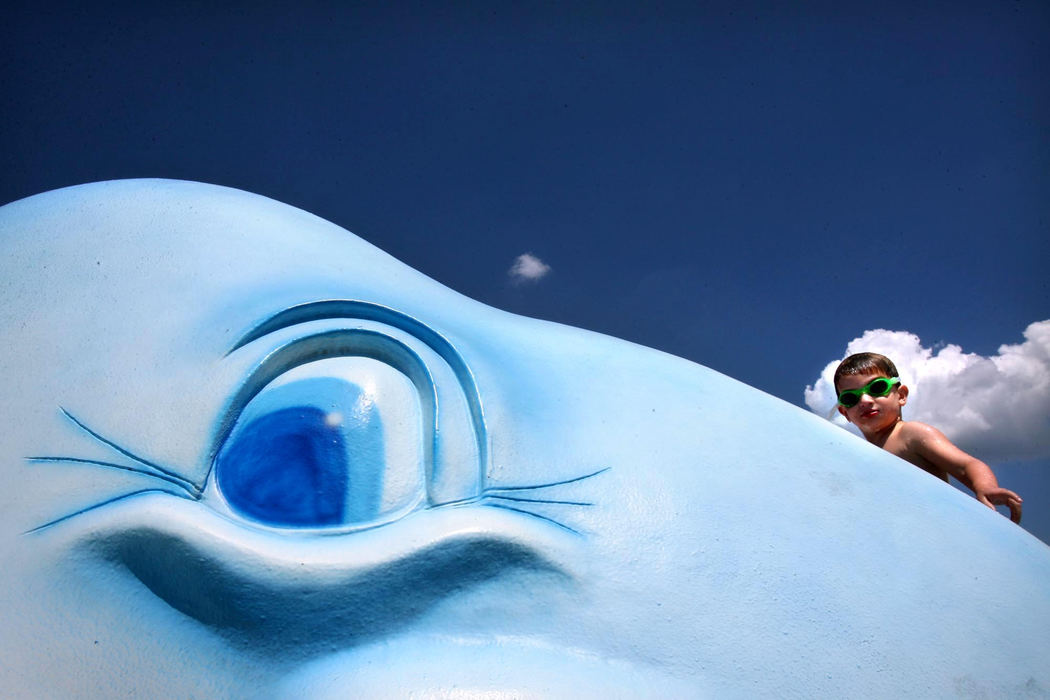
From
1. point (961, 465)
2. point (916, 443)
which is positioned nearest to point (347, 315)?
point (961, 465)

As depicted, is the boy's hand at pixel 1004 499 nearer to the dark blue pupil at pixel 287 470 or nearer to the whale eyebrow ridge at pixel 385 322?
the whale eyebrow ridge at pixel 385 322

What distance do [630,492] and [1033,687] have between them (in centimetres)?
73

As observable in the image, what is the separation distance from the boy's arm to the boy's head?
0.14 meters

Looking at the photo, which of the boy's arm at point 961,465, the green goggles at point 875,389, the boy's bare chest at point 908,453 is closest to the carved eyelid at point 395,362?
the boy's arm at point 961,465

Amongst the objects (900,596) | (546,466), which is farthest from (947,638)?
(546,466)

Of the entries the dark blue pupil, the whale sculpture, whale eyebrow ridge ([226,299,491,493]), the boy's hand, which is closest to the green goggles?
the boy's hand

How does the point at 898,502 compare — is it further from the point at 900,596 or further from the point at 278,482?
the point at 278,482

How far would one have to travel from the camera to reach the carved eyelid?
127 cm

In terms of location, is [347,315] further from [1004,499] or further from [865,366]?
[865,366]

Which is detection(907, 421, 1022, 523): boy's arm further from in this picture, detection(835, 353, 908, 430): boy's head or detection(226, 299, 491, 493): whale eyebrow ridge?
detection(226, 299, 491, 493): whale eyebrow ridge

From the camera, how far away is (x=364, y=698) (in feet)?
3.44

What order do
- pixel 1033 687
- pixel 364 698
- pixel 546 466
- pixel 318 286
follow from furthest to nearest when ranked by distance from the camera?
pixel 318 286 → pixel 546 466 → pixel 1033 687 → pixel 364 698

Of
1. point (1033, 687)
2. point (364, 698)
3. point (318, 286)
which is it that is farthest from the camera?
point (318, 286)

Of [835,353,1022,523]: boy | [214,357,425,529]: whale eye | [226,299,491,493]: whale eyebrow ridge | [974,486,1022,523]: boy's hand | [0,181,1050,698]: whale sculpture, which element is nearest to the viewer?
[0,181,1050,698]: whale sculpture
